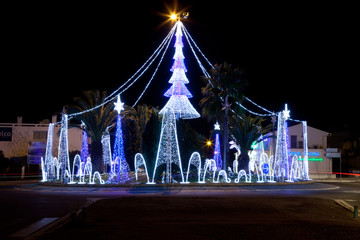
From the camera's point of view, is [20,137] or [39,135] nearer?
[20,137]

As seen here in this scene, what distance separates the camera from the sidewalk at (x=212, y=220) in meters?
9.14

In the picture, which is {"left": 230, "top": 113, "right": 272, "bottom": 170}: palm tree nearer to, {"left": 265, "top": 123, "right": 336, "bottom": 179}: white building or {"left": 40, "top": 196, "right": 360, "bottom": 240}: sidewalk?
{"left": 265, "top": 123, "right": 336, "bottom": 179}: white building

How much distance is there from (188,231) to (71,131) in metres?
54.8

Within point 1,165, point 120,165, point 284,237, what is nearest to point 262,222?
point 284,237

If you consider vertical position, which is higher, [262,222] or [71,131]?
[71,131]

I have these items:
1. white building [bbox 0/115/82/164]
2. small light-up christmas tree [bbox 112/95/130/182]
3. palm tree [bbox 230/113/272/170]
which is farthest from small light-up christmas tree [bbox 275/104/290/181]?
white building [bbox 0/115/82/164]

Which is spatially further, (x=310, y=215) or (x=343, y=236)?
(x=310, y=215)

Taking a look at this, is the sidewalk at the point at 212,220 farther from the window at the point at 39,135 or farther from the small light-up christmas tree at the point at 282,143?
the window at the point at 39,135

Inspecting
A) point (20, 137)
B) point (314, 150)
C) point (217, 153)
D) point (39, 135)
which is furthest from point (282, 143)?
point (20, 137)

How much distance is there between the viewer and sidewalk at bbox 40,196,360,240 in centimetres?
914

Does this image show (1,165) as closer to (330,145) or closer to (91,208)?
(91,208)

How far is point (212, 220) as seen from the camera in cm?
1124

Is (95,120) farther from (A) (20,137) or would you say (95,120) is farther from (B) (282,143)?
(A) (20,137)

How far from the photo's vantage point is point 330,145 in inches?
2665
